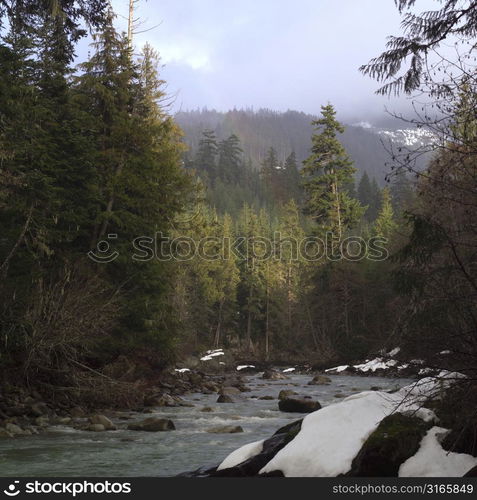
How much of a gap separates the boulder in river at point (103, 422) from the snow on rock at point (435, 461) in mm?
8397

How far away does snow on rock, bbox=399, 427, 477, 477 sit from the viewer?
5375mm

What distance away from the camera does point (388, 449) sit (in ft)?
19.8

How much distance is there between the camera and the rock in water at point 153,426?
1258 centimetres

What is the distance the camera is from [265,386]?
27.9m

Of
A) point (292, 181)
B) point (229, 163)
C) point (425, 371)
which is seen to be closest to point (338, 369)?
point (425, 371)

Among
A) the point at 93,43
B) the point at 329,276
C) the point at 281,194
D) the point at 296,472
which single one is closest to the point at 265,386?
the point at 329,276

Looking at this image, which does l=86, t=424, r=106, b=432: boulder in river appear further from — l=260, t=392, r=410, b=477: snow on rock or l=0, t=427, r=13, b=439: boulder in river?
l=260, t=392, r=410, b=477: snow on rock

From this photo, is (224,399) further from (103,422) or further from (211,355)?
(211,355)

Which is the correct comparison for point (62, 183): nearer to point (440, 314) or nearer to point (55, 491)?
point (55, 491)

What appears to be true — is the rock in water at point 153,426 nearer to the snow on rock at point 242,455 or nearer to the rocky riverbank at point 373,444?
the rocky riverbank at point 373,444

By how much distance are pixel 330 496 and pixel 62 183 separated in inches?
Result: 609

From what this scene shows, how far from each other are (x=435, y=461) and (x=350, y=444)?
3.55ft

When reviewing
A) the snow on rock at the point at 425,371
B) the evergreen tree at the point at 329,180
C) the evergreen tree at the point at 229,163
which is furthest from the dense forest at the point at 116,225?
the evergreen tree at the point at 229,163

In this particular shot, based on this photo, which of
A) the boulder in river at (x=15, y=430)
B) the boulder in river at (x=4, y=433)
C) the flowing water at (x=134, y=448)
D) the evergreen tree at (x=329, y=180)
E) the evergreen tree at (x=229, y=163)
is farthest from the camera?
the evergreen tree at (x=229, y=163)
